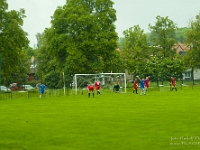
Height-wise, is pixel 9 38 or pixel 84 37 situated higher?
pixel 84 37

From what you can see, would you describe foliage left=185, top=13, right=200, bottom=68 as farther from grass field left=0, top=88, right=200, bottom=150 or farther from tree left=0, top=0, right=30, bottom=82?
grass field left=0, top=88, right=200, bottom=150

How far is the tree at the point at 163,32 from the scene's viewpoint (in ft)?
244

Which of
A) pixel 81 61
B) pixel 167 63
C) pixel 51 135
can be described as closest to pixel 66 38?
pixel 81 61

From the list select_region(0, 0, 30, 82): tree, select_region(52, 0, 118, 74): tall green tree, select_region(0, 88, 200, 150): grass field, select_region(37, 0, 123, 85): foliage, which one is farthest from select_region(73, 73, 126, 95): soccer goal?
select_region(0, 88, 200, 150): grass field

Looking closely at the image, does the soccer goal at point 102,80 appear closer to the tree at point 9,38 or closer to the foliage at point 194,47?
the tree at point 9,38

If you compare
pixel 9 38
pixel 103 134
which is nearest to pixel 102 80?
pixel 9 38

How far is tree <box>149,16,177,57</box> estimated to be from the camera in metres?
74.3

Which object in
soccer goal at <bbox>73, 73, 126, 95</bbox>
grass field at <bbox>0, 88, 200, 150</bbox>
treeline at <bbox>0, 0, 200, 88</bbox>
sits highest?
treeline at <bbox>0, 0, 200, 88</bbox>

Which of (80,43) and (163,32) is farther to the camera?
(163,32)

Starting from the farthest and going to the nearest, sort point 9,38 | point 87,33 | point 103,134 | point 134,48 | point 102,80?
point 134,48, point 87,33, point 102,80, point 9,38, point 103,134

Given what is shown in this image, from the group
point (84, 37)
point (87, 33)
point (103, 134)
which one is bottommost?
point (103, 134)

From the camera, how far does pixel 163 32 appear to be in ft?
244

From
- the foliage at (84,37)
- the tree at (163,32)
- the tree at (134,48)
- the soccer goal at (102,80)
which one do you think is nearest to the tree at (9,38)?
the foliage at (84,37)

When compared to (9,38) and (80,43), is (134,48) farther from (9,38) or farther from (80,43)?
(9,38)
